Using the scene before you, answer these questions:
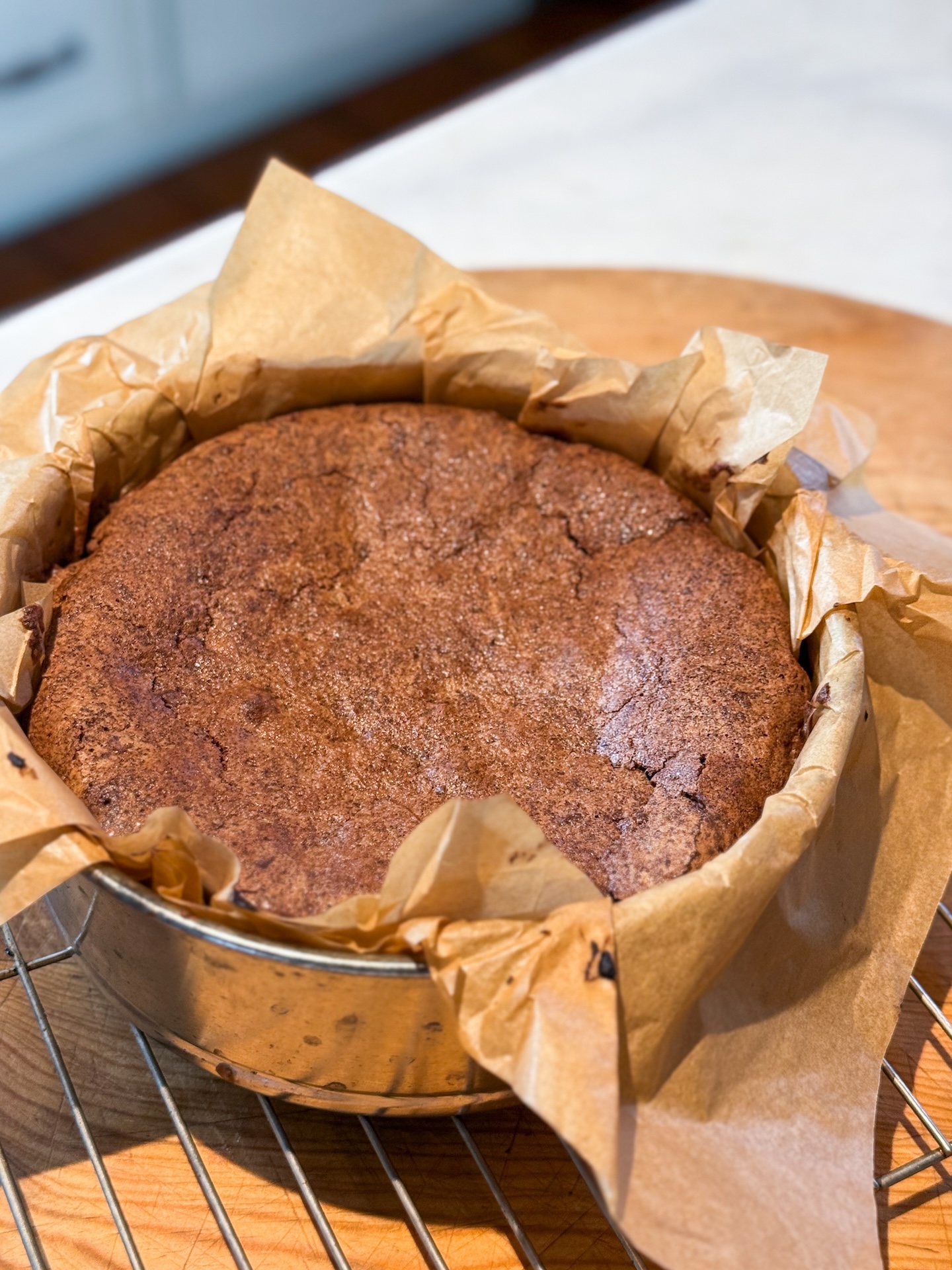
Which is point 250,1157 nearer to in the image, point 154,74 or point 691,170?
point 691,170

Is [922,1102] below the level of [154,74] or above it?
below

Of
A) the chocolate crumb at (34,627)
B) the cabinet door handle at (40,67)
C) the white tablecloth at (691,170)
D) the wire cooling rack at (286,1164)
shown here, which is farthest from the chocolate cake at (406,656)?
the cabinet door handle at (40,67)

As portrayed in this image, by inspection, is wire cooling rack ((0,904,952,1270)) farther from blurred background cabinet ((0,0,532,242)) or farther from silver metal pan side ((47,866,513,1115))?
blurred background cabinet ((0,0,532,242))

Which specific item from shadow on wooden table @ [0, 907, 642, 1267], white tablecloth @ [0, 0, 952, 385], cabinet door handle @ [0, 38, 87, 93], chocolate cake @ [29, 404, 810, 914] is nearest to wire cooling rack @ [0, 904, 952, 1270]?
shadow on wooden table @ [0, 907, 642, 1267]

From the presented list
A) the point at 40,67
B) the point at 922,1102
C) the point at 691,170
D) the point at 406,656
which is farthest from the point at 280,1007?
the point at 40,67

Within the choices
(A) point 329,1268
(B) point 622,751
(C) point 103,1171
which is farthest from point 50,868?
(B) point 622,751

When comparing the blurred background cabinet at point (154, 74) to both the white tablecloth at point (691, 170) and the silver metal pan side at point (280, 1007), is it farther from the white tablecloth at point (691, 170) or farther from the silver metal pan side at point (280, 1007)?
the silver metal pan side at point (280, 1007)
